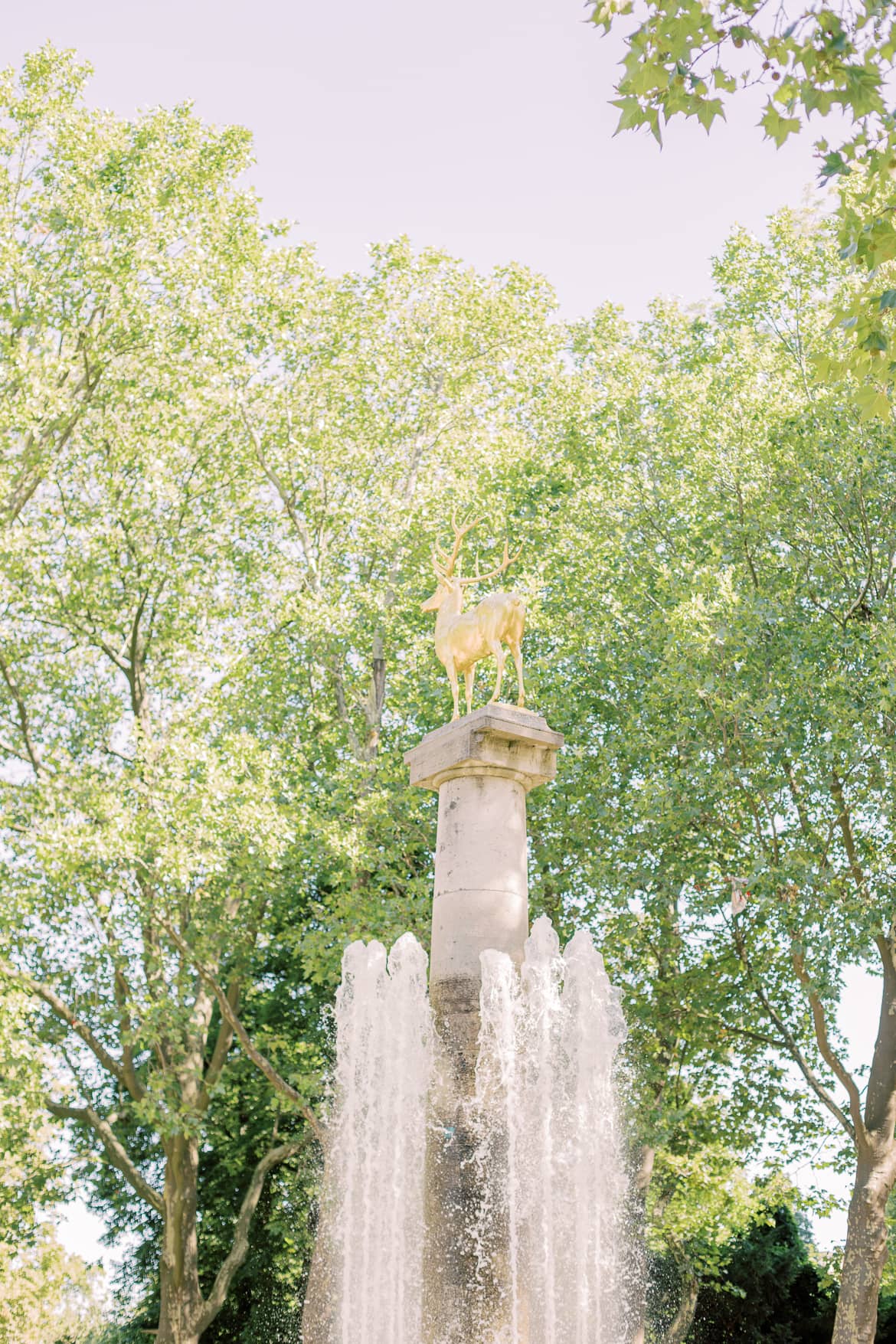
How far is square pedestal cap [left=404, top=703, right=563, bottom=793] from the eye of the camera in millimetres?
8812

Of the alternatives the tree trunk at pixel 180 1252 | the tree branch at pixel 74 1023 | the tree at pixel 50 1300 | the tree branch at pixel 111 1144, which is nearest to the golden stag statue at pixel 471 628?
the tree branch at pixel 74 1023

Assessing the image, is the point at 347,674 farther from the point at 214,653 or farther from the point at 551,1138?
the point at 551,1138

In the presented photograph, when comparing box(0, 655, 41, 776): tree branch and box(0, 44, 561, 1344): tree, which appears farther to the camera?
box(0, 655, 41, 776): tree branch

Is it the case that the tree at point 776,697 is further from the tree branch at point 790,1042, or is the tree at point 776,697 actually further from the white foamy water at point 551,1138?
the white foamy water at point 551,1138

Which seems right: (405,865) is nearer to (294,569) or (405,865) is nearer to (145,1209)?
(294,569)

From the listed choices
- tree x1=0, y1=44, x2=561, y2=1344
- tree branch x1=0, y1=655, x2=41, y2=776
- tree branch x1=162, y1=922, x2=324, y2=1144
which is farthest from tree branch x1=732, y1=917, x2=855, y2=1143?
tree branch x1=0, y1=655, x2=41, y2=776

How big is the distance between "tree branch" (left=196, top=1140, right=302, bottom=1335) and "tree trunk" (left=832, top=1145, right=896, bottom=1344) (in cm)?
782

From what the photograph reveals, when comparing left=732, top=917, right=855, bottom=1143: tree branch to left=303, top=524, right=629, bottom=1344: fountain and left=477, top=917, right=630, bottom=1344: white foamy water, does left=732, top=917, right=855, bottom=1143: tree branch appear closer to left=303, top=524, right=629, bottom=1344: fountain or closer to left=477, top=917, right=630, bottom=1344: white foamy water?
left=303, top=524, right=629, bottom=1344: fountain

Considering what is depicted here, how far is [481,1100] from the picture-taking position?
7.85 meters

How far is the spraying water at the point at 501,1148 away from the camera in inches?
301

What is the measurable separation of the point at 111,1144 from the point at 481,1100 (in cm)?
1109

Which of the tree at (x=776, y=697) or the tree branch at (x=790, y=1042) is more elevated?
the tree at (x=776, y=697)

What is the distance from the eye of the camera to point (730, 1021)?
15.5m

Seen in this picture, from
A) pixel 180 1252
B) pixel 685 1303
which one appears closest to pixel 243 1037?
pixel 180 1252
